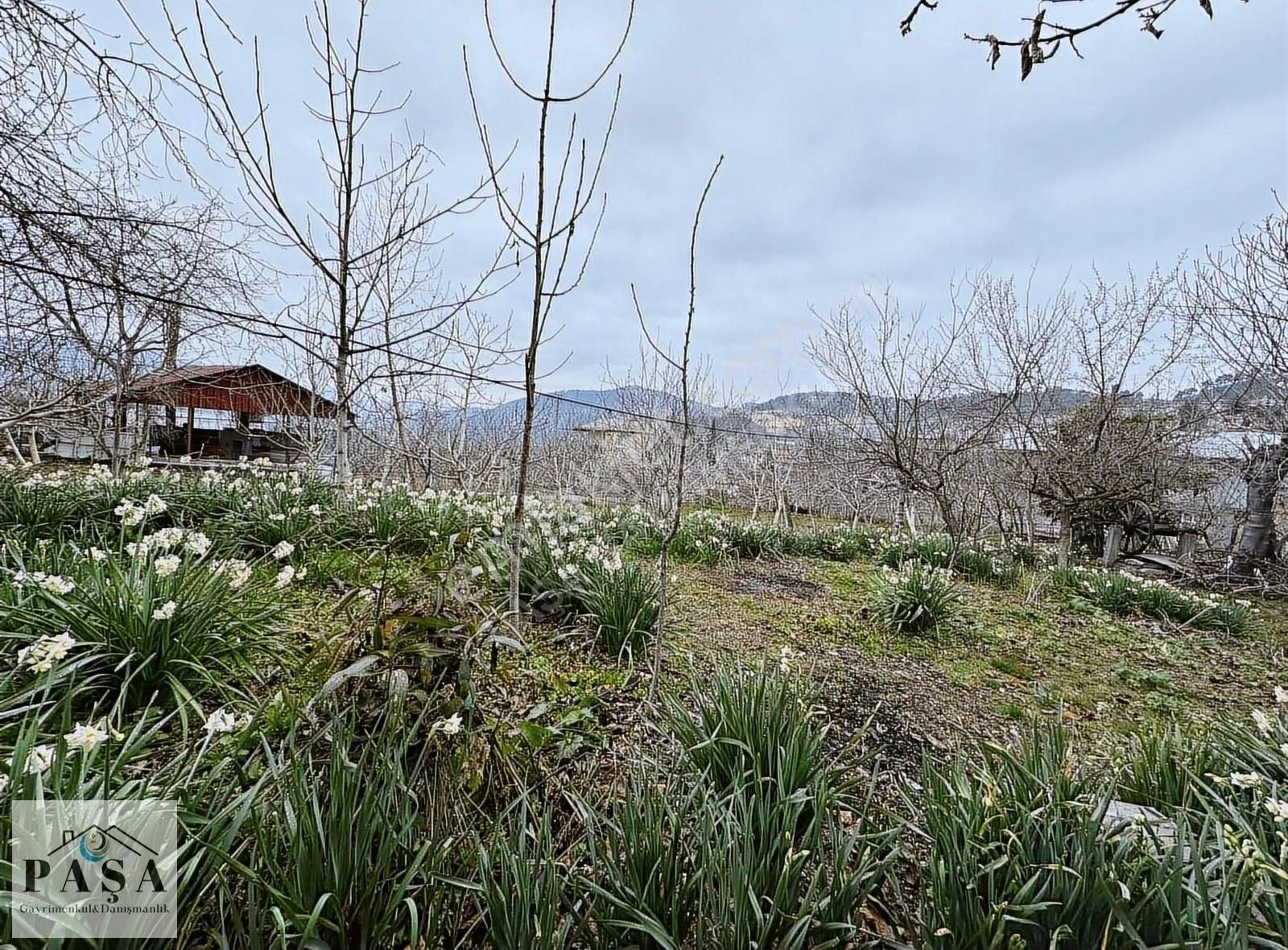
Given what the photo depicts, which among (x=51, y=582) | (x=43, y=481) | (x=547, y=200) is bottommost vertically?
(x=51, y=582)

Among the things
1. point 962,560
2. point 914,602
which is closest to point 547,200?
point 914,602

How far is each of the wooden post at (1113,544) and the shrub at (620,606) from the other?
10.2 meters

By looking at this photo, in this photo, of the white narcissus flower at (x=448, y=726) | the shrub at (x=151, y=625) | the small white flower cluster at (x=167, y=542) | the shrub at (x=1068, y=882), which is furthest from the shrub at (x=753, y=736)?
the small white flower cluster at (x=167, y=542)

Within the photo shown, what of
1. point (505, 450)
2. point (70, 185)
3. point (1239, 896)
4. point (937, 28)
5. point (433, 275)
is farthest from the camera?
point (505, 450)

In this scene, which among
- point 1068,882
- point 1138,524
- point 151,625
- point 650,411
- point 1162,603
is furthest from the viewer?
point 650,411

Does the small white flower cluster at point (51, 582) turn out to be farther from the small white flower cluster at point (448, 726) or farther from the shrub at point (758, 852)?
the shrub at point (758, 852)

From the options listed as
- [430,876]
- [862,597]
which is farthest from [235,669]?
[862,597]

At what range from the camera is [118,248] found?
3.15m

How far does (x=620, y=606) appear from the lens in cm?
338

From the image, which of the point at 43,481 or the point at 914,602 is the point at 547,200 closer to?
the point at 914,602

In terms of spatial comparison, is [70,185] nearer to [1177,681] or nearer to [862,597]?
[862,597]

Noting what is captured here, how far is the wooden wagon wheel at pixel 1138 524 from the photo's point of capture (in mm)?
8938

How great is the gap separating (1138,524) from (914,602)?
26.3ft

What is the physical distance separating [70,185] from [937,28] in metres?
4.48
